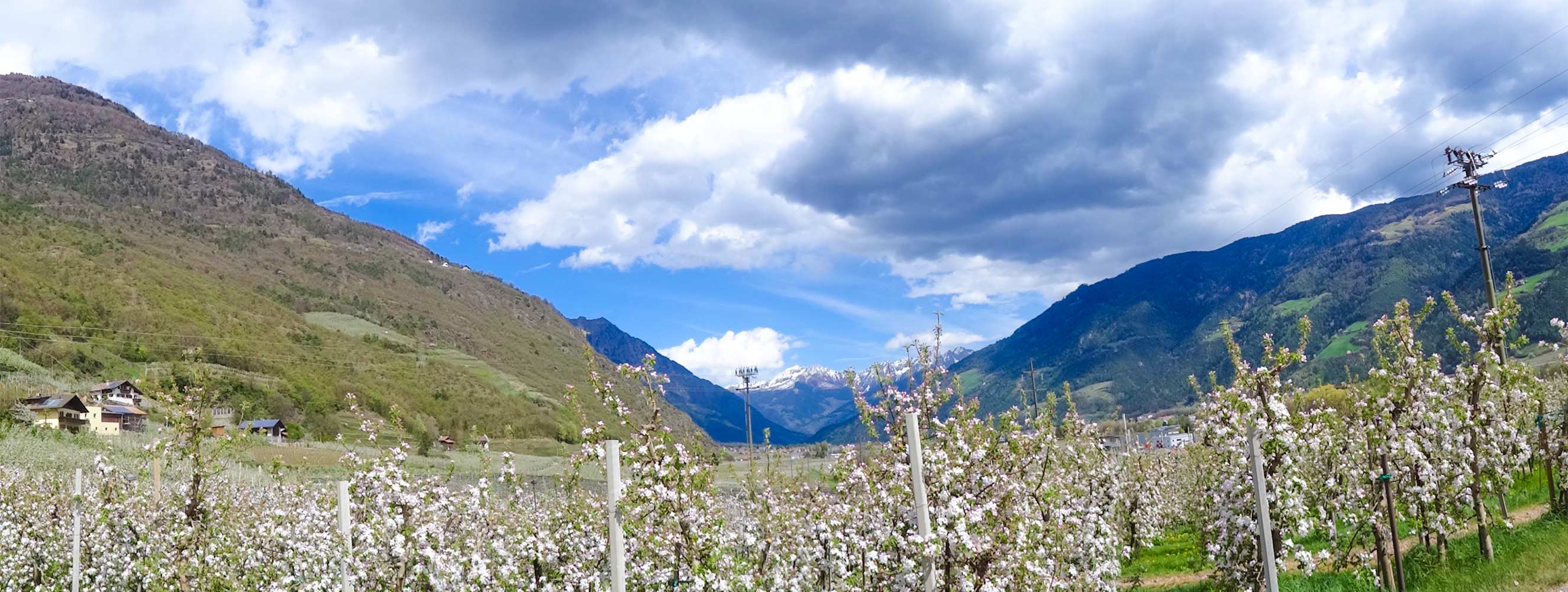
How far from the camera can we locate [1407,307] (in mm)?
11680

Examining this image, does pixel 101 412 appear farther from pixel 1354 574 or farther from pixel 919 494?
pixel 1354 574

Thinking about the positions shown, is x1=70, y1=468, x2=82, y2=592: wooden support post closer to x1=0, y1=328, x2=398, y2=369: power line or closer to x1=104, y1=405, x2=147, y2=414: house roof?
x1=104, y1=405, x2=147, y2=414: house roof

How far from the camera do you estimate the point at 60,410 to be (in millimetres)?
51906

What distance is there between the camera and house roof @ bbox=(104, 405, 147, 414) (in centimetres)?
5912

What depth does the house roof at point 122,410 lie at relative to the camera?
59125 mm

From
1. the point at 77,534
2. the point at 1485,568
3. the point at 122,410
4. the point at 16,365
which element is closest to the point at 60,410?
the point at 122,410

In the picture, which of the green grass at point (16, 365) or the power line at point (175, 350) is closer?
the green grass at point (16, 365)

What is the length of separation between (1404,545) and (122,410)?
74.0 metres

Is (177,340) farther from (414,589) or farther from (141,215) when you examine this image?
(141,215)

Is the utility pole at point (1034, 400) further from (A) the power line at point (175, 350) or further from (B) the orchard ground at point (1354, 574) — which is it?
(A) the power line at point (175, 350)

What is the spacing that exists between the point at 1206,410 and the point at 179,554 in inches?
579

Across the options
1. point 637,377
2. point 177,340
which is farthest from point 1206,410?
point 177,340

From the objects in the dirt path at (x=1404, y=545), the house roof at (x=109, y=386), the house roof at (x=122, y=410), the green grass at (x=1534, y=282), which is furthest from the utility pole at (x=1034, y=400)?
the green grass at (x=1534, y=282)

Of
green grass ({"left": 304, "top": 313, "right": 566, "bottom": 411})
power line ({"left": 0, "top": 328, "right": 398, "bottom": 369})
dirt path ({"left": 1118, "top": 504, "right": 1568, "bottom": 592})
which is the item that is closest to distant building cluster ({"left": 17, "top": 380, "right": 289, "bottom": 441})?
power line ({"left": 0, "top": 328, "right": 398, "bottom": 369})
